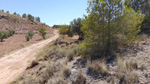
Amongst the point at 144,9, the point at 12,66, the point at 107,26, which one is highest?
the point at 144,9

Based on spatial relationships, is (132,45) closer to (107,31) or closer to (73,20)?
(107,31)

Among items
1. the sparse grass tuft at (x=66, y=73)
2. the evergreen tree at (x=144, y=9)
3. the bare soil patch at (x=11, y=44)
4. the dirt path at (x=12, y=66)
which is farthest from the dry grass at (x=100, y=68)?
the bare soil patch at (x=11, y=44)

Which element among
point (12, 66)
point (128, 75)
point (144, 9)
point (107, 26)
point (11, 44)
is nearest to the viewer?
point (128, 75)

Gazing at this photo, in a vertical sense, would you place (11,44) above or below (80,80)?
above

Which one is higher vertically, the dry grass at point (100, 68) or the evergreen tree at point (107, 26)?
the evergreen tree at point (107, 26)

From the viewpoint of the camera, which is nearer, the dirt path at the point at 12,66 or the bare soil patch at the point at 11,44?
the dirt path at the point at 12,66

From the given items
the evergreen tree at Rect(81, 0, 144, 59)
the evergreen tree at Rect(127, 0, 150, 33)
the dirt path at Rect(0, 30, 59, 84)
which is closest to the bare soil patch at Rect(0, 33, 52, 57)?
the dirt path at Rect(0, 30, 59, 84)

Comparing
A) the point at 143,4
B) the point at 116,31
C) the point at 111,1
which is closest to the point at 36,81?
the point at 116,31

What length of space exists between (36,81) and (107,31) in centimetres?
524

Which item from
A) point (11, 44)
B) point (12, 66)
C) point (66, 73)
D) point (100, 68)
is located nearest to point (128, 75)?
point (100, 68)

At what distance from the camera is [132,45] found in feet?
23.6

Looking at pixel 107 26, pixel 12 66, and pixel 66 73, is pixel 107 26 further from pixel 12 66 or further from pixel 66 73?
pixel 12 66

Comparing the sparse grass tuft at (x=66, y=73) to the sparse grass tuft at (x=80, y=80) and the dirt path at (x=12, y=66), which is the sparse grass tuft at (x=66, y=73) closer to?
the sparse grass tuft at (x=80, y=80)

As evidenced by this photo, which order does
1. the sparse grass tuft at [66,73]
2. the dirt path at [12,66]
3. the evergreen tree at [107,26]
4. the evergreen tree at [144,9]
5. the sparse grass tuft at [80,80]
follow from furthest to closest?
the evergreen tree at [144,9] → the dirt path at [12,66] → the evergreen tree at [107,26] → the sparse grass tuft at [66,73] → the sparse grass tuft at [80,80]
